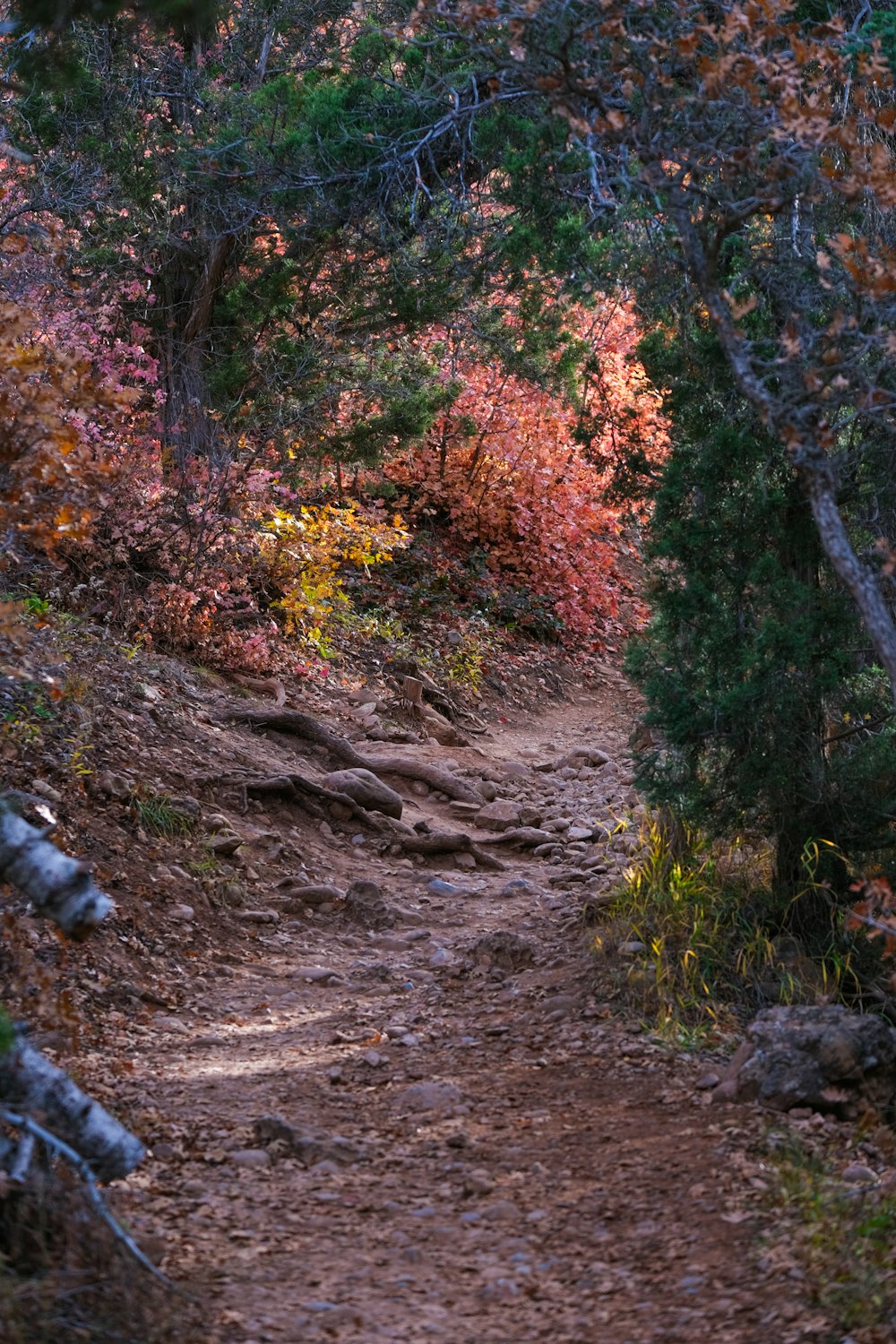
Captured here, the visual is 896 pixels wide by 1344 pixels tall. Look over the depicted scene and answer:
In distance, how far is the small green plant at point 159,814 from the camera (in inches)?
281

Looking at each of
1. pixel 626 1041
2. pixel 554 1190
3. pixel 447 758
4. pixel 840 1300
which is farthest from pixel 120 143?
pixel 840 1300

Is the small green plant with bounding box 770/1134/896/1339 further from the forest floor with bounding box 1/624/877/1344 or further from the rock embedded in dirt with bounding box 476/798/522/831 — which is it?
the rock embedded in dirt with bounding box 476/798/522/831

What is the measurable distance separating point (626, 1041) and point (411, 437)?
276 inches

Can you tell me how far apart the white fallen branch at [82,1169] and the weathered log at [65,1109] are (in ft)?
0.17

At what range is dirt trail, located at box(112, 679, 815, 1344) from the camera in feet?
10.9

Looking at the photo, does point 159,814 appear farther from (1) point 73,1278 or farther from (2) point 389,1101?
(1) point 73,1278

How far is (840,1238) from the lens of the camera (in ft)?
11.3

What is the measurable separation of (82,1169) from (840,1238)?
1.99 m

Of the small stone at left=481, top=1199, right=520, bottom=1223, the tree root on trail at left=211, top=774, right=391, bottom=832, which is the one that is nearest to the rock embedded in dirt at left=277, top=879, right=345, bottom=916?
the tree root on trail at left=211, top=774, right=391, bottom=832

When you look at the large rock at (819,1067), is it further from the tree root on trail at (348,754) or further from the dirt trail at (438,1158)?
the tree root on trail at (348,754)

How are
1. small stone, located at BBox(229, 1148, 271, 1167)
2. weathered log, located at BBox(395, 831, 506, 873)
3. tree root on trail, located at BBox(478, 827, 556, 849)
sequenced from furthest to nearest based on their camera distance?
tree root on trail, located at BBox(478, 827, 556, 849)
weathered log, located at BBox(395, 831, 506, 873)
small stone, located at BBox(229, 1148, 271, 1167)

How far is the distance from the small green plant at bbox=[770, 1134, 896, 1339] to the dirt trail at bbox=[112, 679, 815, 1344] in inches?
4.0

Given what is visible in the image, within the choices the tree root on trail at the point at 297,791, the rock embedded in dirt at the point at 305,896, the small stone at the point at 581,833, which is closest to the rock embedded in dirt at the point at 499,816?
the small stone at the point at 581,833

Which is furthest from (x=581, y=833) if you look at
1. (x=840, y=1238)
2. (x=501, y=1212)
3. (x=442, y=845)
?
(x=840, y=1238)
